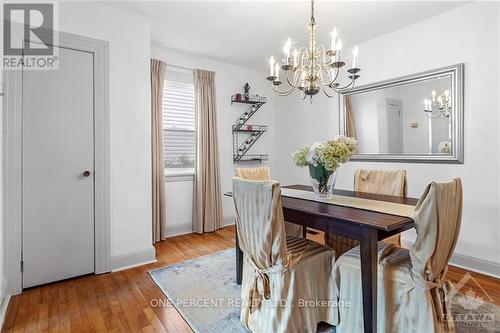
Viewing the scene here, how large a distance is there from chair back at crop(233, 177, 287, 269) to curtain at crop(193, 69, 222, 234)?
2.11 m

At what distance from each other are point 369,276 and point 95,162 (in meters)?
2.44

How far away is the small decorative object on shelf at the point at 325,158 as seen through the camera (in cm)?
189

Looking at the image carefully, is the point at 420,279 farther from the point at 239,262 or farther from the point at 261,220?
the point at 239,262

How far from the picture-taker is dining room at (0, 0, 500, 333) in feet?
5.15

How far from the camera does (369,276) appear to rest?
1410 mm

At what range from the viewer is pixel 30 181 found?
223cm

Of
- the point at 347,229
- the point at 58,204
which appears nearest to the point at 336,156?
the point at 347,229

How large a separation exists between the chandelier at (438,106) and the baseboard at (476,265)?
1413mm

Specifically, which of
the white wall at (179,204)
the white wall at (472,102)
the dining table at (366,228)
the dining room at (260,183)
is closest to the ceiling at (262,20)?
the dining room at (260,183)

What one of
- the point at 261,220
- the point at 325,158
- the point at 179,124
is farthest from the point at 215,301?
the point at 179,124

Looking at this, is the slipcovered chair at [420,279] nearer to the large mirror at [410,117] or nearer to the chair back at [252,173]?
the chair back at [252,173]

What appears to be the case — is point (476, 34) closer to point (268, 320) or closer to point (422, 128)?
point (422, 128)

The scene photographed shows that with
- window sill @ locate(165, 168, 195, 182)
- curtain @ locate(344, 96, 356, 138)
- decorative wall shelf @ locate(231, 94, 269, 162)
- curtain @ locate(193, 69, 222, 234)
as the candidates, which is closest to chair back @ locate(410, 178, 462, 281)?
curtain @ locate(344, 96, 356, 138)

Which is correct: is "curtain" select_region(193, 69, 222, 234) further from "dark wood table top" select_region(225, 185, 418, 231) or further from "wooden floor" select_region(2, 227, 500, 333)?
"dark wood table top" select_region(225, 185, 418, 231)
